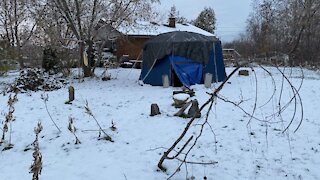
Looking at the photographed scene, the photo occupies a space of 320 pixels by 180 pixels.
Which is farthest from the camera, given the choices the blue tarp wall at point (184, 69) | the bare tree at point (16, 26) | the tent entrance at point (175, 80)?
the bare tree at point (16, 26)

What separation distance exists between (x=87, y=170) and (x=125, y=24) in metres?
11.5

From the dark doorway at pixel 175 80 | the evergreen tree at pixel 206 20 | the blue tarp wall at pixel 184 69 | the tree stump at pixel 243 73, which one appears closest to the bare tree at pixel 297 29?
the tree stump at pixel 243 73

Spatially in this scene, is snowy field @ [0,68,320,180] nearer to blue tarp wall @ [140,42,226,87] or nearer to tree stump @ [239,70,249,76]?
blue tarp wall @ [140,42,226,87]

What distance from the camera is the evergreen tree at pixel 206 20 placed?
39.7 metres

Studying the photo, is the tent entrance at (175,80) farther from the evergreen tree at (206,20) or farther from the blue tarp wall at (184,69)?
the evergreen tree at (206,20)

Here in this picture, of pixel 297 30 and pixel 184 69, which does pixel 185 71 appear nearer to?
pixel 184 69

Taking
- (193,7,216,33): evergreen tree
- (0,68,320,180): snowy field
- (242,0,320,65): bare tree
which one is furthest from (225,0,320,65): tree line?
(0,68,320,180): snowy field

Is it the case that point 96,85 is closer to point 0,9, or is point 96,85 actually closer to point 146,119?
point 146,119

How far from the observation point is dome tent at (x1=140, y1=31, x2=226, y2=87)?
39.3 feet

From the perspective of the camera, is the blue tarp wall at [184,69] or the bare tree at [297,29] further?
the bare tree at [297,29]

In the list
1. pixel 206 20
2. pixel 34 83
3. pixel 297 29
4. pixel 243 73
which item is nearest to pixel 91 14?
pixel 34 83

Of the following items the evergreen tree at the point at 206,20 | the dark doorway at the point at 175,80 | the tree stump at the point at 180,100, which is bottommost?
the tree stump at the point at 180,100

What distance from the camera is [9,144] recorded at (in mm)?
5555

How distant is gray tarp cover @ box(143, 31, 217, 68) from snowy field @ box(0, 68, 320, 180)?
11.7ft
